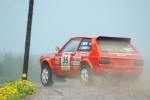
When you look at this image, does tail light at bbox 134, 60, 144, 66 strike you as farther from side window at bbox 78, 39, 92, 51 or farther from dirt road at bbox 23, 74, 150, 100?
side window at bbox 78, 39, 92, 51

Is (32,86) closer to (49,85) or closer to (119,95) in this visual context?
(119,95)

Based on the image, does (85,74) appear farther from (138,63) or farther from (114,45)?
(138,63)

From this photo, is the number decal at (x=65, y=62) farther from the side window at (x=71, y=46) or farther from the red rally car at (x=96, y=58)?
the side window at (x=71, y=46)

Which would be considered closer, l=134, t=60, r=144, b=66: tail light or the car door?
l=134, t=60, r=144, b=66: tail light

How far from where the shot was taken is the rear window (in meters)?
15.0

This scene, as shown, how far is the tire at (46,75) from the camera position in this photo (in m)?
17.0

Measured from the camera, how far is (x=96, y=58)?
47.6ft

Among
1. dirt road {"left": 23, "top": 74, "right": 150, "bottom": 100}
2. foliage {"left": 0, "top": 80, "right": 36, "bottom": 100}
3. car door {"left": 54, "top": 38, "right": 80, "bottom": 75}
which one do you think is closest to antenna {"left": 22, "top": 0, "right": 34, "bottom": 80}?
car door {"left": 54, "top": 38, "right": 80, "bottom": 75}

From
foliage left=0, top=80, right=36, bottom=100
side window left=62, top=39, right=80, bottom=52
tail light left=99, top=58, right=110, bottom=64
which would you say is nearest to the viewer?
foliage left=0, top=80, right=36, bottom=100

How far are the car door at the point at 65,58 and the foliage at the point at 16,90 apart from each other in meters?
3.04

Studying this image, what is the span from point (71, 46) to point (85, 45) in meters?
0.91

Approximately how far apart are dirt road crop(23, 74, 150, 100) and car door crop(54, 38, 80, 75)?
79 centimetres

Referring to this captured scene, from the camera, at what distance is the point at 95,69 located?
14.5 meters

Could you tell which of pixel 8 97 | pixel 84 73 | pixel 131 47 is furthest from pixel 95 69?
pixel 8 97
